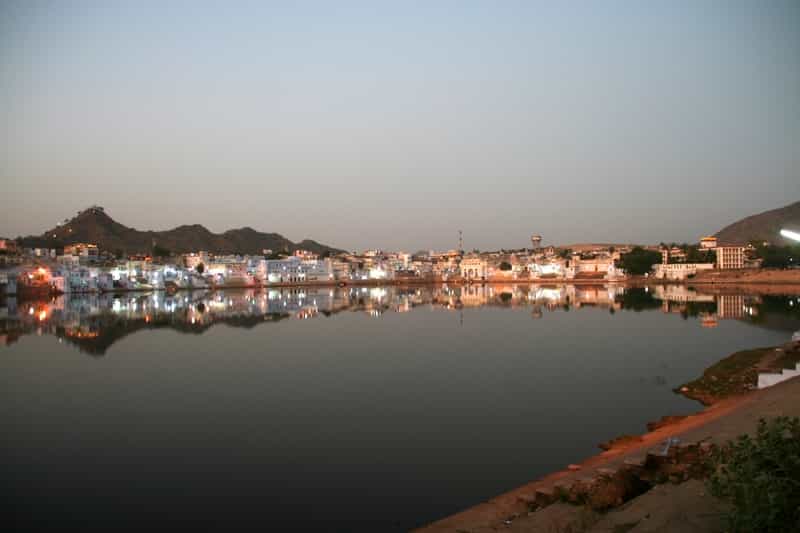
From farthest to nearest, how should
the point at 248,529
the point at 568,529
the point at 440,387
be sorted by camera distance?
the point at 440,387
the point at 248,529
the point at 568,529

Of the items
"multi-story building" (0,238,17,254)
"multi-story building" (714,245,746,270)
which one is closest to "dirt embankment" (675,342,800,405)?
"multi-story building" (714,245,746,270)

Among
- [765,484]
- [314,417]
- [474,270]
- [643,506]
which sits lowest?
[314,417]

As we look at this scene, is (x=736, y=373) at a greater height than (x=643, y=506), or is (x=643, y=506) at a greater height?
(x=643, y=506)

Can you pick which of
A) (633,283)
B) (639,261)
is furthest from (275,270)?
(639,261)

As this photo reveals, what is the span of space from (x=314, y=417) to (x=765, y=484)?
24.4 ft

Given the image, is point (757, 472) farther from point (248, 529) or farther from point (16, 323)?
point (16, 323)

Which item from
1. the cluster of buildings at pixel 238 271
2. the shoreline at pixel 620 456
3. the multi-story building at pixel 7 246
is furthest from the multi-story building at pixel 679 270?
the multi-story building at pixel 7 246

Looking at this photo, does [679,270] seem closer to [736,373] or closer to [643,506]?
[736,373]

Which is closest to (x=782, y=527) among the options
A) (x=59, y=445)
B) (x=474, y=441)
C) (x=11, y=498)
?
(x=474, y=441)

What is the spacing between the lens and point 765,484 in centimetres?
263

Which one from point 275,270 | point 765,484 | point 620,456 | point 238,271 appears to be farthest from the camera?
point 275,270

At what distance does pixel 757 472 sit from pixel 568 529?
1.61 m

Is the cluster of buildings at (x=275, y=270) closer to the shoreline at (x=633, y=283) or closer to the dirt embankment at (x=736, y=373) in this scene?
the shoreline at (x=633, y=283)

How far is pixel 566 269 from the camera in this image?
88.9 m
